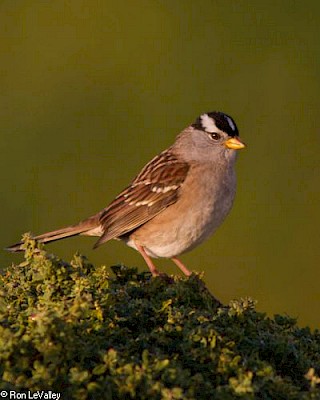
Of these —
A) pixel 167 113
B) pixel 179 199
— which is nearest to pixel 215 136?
pixel 179 199

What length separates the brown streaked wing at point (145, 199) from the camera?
732 centimetres

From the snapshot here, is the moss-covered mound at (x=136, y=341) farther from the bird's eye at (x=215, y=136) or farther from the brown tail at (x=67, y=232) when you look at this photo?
the bird's eye at (x=215, y=136)

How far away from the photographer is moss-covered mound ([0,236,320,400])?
402 cm

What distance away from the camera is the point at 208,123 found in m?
7.64

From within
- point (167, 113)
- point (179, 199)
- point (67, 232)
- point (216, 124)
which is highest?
point (167, 113)

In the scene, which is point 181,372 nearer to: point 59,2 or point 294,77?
point 294,77

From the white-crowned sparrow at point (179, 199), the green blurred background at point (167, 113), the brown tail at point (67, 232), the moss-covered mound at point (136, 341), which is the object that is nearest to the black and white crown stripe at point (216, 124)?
the white-crowned sparrow at point (179, 199)

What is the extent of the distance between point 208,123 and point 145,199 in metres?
0.67

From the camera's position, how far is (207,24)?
12445 millimetres

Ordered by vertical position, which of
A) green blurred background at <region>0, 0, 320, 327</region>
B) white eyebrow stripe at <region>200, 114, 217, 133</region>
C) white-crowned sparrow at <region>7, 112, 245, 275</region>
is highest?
green blurred background at <region>0, 0, 320, 327</region>

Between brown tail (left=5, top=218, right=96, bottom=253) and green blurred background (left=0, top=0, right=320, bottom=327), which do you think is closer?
brown tail (left=5, top=218, right=96, bottom=253)
